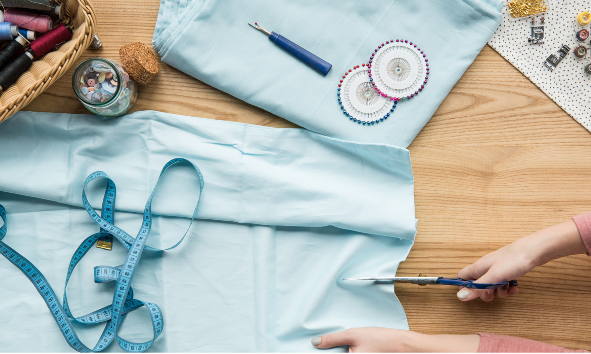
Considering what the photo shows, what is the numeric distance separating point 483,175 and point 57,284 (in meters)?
0.99

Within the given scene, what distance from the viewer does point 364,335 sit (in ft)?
2.64

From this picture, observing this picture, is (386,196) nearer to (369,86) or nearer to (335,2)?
(369,86)

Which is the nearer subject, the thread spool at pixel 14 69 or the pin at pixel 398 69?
the thread spool at pixel 14 69

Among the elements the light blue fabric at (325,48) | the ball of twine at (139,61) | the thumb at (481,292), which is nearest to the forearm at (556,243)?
the thumb at (481,292)

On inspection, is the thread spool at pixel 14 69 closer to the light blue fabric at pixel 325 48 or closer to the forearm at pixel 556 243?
the light blue fabric at pixel 325 48

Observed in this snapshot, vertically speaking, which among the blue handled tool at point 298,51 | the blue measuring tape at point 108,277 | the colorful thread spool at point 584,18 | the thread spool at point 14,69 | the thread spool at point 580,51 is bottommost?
the blue measuring tape at point 108,277

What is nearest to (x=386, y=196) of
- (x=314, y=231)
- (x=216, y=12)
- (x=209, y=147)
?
(x=314, y=231)

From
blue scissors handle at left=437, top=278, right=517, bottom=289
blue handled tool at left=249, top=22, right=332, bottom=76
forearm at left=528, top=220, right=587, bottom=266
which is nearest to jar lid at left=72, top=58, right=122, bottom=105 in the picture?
blue handled tool at left=249, top=22, right=332, bottom=76

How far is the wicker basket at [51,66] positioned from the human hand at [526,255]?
930mm

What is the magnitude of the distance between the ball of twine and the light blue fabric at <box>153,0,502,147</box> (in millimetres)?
36

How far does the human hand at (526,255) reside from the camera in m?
0.78

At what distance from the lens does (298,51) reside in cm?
83

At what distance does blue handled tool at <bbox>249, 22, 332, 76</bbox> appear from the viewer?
2.72ft

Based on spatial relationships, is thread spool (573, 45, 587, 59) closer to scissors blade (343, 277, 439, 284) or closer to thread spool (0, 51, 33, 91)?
scissors blade (343, 277, 439, 284)
